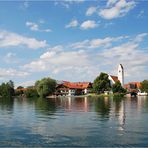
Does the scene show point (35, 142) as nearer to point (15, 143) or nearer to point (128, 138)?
point (15, 143)

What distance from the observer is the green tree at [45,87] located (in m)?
181

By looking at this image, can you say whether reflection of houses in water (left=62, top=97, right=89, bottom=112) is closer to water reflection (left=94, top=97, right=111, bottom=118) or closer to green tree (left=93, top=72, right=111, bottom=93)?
water reflection (left=94, top=97, right=111, bottom=118)

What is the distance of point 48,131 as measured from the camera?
29438 millimetres

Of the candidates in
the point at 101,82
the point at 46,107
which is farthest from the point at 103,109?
the point at 101,82

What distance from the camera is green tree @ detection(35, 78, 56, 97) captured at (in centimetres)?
18125

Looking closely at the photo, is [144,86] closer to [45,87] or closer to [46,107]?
[45,87]

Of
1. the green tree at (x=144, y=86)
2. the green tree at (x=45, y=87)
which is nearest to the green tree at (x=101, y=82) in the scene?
the green tree at (x=144, y=86)

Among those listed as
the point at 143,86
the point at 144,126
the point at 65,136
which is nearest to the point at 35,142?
the point at 65,136

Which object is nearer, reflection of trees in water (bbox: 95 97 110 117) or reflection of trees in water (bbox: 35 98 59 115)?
reflection of trees in water (bbox: 95 97 110 117)

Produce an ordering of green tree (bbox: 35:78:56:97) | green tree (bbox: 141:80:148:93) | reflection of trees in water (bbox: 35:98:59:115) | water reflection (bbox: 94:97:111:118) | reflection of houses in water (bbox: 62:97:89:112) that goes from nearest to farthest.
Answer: water reflection (bbox: 94:97:111:118)
reflection of trees in water (bbox: 35:98:59:115)
reflection of houses in water (bbox: 62:97:89:112)
green tree (bbox: 35:78:56:97)
green tree (bbox: 141:80:148:93)

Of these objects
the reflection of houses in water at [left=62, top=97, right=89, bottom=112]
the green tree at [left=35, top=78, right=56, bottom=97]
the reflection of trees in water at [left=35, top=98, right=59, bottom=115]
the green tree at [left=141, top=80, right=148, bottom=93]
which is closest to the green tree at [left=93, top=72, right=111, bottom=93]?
the green tree at [left=141, top=80, right=148, bottom=93]

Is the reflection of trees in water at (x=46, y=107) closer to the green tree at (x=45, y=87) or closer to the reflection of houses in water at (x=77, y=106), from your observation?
the reflection of houses in water at (x=77, y=106)

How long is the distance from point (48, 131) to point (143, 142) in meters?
9.44

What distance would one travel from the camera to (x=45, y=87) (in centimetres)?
18138
